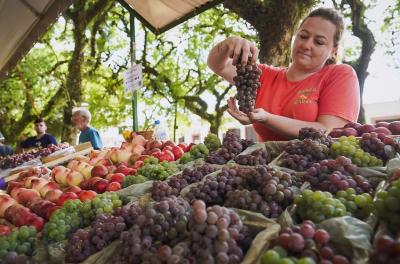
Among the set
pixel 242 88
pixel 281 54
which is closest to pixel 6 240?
pixel 242 88

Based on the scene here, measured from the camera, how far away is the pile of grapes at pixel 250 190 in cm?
150

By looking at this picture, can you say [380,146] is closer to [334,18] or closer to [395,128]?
[395,128]

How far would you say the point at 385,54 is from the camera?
12.0 metres

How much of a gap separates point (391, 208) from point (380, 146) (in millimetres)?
890

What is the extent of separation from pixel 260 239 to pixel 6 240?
51.0 inches

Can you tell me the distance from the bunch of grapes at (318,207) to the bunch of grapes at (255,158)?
0.66m

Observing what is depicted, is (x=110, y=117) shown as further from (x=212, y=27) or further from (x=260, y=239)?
(x=260, y=239)

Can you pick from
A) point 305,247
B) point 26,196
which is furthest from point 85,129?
point 305,247

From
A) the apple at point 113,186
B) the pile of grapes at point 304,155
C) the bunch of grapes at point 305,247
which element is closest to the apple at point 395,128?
the pile of grapes at point 304,155

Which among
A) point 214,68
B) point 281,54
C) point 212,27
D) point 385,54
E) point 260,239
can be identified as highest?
point 212,27

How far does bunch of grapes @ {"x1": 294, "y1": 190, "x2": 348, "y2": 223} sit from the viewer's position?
4.40ft

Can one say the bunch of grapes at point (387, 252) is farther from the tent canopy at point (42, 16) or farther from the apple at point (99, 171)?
the tent canopy at point (42, 16)

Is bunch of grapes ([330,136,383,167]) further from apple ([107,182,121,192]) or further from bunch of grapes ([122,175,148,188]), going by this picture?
apple ([107,182,121,192])

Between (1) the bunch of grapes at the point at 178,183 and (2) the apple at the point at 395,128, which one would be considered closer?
(1) the bunch of grapes at the point at 178,183
